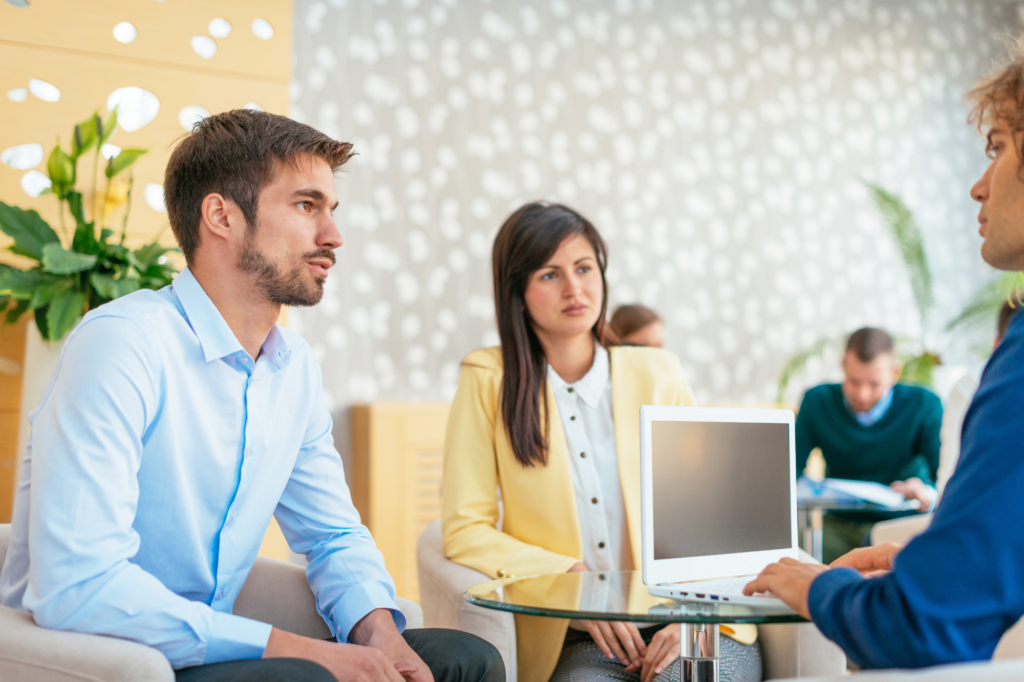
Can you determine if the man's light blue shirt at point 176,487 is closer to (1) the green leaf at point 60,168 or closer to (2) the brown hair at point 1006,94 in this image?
(2) the brown hair at point 1006,94

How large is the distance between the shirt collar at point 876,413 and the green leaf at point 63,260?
127 inches

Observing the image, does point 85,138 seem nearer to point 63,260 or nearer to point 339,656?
point 63,260

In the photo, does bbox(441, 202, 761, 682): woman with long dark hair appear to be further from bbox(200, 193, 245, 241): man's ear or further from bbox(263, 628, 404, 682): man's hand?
Answer: bbox(200, 193, 245, 241): man's ear

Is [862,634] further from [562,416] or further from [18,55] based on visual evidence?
[18,55]

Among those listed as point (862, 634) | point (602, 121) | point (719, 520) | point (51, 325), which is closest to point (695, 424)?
point (719, 520)

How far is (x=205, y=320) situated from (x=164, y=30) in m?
2.69

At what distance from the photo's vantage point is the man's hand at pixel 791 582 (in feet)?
4.08

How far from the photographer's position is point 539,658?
195cm

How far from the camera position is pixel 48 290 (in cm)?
288

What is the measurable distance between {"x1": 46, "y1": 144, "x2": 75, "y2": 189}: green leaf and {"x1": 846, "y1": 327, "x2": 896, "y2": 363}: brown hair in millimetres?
3236

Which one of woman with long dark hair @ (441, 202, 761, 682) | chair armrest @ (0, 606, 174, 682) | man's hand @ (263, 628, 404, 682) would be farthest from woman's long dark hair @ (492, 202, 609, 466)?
chair armrest @ (0, 606, 174, 682)

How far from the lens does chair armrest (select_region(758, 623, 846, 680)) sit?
5.98ft

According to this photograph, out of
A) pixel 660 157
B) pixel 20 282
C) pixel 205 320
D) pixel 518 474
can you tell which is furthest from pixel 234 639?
pixel 660 157

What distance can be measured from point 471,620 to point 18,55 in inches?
119
